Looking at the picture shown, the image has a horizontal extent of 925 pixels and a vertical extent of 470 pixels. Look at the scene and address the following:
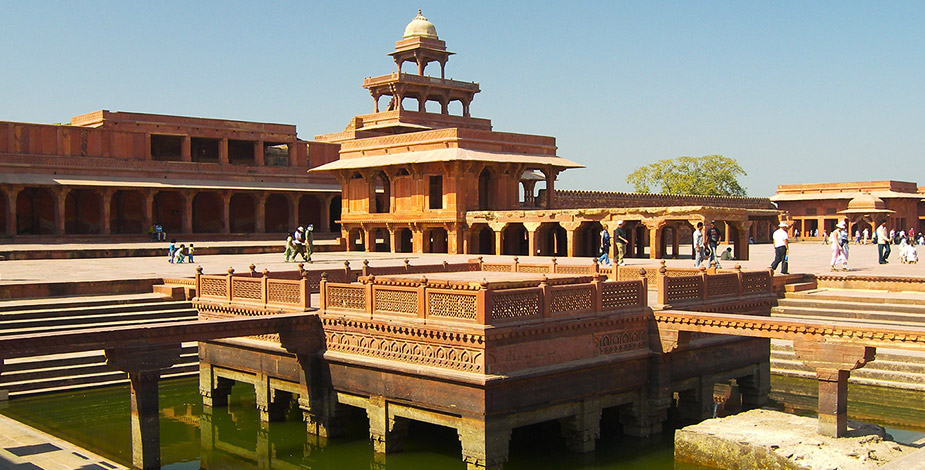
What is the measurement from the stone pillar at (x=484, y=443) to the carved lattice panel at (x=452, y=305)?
133 centimetres

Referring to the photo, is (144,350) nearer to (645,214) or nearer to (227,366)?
(227,366)

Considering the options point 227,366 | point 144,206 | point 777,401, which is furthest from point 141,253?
point 777,401

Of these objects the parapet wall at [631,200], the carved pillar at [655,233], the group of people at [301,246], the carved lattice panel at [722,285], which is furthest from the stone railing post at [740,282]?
the parapet wall at [631,200]

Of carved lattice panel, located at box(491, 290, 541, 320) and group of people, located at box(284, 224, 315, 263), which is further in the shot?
group of people, located at box(284, 224, 315, 263)

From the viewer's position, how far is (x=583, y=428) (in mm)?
12867

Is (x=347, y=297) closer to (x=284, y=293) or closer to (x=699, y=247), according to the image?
(x=284, y=293)

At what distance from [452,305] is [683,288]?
14.5ft

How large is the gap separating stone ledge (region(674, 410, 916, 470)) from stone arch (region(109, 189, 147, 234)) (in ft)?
107

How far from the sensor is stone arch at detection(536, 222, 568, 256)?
104ft

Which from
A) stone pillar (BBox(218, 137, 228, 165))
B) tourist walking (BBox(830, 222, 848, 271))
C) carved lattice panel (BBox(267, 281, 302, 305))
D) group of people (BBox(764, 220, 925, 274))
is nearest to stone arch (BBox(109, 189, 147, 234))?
stone pillar (BBox(218, 137, 228, 165))

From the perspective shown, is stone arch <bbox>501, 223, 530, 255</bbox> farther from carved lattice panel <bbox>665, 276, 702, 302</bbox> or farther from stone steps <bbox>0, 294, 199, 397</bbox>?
carved lattice panel <bbox>665, 276, 702, 302</bbox>

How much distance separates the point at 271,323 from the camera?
1333cm

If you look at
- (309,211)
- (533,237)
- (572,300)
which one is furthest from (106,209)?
(572,300)

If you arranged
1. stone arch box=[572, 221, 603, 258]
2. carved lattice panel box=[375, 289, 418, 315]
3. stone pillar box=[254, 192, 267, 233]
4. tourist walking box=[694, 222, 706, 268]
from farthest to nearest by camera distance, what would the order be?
stone pillar box=[254, 192, 267, 233] < stone arch box=[572, 221, 603, 258] < tourist walking box=[694, 222, 706, 268] < carved lattice panel box=[375, 289, 418, 315]
